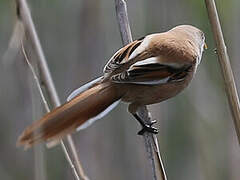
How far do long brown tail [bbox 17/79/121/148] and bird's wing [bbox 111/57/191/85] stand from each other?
0.07m

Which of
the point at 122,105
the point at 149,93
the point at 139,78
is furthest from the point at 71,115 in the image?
the point at 122,105

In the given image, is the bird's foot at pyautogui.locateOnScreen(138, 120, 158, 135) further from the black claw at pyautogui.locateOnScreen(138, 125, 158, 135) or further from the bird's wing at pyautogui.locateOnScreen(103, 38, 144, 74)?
the bird's wing at pyautogui.locateOnScreen(103, 38, 144, 74)

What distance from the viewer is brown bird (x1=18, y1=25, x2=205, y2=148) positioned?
5.64ft

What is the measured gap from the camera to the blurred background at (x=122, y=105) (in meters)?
2.78

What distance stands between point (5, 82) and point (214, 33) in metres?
1.48

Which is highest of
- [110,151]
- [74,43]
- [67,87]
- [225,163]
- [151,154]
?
[74,43]

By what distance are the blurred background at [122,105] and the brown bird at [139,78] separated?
2.08 ft

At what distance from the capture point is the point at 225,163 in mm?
2844

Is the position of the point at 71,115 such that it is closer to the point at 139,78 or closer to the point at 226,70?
the point at 139,78

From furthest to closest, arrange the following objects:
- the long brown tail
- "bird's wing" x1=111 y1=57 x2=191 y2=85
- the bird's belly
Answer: the bird's belly < "bird's wing" x1=111 y1=57 x2=191 y2=85 < the long brown tail

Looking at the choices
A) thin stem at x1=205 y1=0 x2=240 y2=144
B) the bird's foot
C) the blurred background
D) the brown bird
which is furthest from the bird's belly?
the blurred background

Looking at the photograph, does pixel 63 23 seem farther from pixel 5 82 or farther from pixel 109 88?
pixel 109 88

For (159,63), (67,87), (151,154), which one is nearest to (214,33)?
(159,63)

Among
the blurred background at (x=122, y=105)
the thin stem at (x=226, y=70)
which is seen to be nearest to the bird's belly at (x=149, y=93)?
the thin stem at (x=226, y=70)
